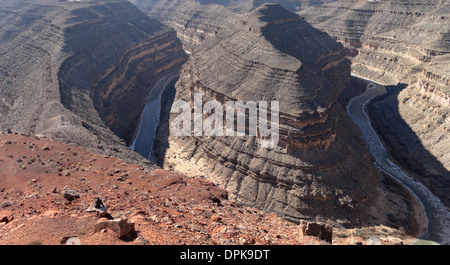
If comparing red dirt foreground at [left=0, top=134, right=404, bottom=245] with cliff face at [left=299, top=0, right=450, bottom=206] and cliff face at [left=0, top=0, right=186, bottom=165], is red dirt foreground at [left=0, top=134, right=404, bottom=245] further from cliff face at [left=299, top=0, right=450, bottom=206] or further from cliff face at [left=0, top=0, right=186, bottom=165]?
cliff face at [left=299, top=0, right=450, bottom=206]

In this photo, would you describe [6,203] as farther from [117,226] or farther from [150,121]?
[150,121]

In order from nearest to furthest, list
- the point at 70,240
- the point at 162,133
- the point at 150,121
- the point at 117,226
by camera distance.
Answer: the point at 70,240
the point at 117,226
the point at 162,133
the point at 150,121

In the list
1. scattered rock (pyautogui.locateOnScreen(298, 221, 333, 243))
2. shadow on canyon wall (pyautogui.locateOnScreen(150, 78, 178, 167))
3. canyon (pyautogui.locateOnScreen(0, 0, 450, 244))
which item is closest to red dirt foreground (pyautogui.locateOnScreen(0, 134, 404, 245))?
canyon (pyautogui.locateOnScreen(0, 0, 450, 244))

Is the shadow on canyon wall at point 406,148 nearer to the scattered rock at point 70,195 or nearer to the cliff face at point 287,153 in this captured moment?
the cliff face at point 287,153

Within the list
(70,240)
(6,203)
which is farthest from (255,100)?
(70,240)

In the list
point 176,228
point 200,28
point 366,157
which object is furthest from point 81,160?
point 200,28

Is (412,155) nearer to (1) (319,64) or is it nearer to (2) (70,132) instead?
(1) (319,64)
